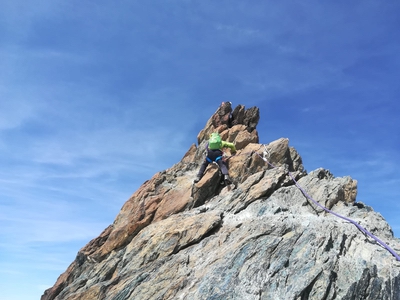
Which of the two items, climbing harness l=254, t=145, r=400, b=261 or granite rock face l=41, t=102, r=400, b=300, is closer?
granite rock face l=41, t=102, r=400, b=300

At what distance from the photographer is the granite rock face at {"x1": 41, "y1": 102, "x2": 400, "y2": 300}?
13039mm

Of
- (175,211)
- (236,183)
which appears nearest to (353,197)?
(236,183)

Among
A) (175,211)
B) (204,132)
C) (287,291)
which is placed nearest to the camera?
(287,291)

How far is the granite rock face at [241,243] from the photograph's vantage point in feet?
42.8

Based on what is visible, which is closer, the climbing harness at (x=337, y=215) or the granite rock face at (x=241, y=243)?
the granite rock face at (x=241, y=243)

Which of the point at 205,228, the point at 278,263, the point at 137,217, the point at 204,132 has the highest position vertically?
the point at 204,132

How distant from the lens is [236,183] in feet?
78.7

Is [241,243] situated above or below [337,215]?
below

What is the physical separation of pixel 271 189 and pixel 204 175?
18.9 ft

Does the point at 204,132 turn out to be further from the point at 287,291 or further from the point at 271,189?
the point at 287,291

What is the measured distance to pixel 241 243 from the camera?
1521cm

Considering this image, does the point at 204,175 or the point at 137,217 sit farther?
the point at 204,175

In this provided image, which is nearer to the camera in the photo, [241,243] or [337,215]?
[241,243]

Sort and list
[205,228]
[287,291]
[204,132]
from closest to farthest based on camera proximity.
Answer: [287,291]
[205,228]
[204,132]
